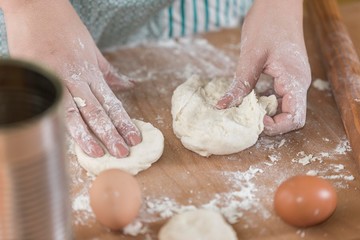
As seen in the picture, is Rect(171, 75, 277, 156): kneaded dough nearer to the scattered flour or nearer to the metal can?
the scattered flour

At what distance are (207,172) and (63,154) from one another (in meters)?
0.56

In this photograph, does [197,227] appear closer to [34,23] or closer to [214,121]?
[214,121]

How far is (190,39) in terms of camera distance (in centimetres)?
197

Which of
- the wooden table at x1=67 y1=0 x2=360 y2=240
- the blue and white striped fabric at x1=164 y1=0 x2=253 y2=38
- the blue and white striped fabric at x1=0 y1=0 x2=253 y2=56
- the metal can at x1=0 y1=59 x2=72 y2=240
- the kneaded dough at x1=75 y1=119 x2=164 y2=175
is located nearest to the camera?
the metal can at x1=0 y1=59 x2=72 y2=240

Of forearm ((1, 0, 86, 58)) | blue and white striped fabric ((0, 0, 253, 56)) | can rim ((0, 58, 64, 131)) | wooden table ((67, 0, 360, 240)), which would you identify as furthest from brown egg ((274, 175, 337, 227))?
blue and white striped fabric ((0, 0, 253, 56))

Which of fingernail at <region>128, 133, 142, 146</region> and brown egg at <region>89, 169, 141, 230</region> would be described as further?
fingernail at <region>128, 133, 142, 146</region>

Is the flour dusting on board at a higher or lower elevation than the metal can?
lower

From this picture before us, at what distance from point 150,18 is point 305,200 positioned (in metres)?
0.93

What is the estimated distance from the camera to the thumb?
5.06ft

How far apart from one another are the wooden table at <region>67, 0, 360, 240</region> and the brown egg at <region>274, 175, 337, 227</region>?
45mm

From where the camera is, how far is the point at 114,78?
5.53 feet

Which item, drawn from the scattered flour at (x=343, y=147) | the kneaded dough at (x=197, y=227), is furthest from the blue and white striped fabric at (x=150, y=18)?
the kneaded dough at (x=197, y=227)

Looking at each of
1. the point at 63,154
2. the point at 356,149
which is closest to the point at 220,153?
the point at 356,149

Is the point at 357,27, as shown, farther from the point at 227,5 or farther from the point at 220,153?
the point at 220,153
